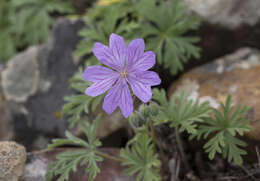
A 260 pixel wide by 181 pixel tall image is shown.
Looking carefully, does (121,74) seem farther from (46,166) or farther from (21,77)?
(21,77)

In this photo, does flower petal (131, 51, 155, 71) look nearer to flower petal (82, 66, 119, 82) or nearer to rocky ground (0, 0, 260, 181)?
flower petal (82, 66, 119, 82)

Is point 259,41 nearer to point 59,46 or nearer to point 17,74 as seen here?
point 59,46

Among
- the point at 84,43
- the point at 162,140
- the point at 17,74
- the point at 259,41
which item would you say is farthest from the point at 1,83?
the point at 259,41

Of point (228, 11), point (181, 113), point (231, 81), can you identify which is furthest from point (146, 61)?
point (228, 11)

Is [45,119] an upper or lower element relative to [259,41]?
lower

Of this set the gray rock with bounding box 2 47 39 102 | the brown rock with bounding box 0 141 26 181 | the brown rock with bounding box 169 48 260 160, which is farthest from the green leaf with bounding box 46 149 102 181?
the gray rock with bounding box 2 47 39 102

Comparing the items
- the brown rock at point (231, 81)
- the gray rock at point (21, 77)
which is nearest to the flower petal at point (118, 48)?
the brown rock at point (231, 81)

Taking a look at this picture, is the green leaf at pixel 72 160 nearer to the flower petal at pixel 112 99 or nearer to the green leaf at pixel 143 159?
the green leaf at pixel 143 159
